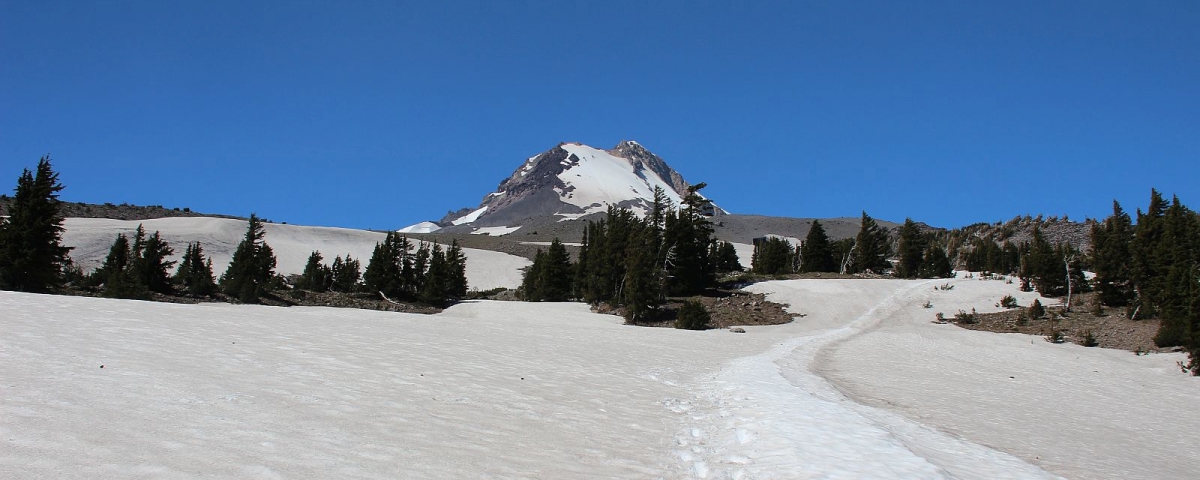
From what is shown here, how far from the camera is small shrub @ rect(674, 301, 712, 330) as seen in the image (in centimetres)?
3223

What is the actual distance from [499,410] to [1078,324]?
120ft

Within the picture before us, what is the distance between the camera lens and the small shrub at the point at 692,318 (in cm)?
3223

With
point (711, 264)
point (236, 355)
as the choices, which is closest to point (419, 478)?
point (236, 355)

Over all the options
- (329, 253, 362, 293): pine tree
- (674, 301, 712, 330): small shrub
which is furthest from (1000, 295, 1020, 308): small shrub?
(329, 253, 362, 293): pine tree

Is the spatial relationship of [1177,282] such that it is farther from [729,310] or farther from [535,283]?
[535,283]

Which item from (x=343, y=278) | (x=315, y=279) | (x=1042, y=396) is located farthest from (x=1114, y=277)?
(x=315, y=279)

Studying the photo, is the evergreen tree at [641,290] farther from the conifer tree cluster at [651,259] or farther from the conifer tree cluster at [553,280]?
the conifer tree cluster at [553,280]

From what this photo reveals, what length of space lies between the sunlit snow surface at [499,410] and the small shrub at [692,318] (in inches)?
546

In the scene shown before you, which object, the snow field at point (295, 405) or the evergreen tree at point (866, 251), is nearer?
the snow field at point (295, 405)

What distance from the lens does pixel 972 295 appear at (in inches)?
1725

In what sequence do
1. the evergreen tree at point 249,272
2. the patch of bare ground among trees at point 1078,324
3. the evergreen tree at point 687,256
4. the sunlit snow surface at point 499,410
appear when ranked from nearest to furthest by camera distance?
the sunlit snow surface at point 499,410, the patch of bare ground among trees at point 1078,324, the evergreen tree at point 249,272, the evergreen tree at point 687,256

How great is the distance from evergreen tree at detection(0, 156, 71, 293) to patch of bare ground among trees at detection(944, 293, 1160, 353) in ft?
162

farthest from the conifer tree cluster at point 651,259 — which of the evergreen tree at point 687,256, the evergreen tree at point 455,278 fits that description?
the evergreen tree at point 455,278

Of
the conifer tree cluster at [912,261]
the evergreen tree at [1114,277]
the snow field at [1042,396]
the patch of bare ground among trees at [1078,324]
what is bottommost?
the snow field at [1042,396]
